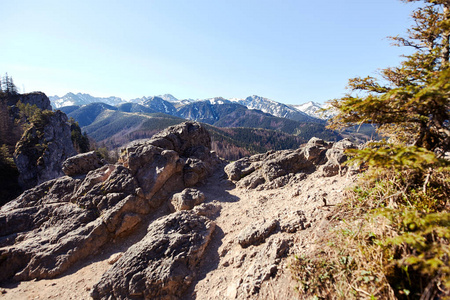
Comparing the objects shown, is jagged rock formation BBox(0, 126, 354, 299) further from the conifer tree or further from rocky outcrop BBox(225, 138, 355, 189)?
the conifer tree

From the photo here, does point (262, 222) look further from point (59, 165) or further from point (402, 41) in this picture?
point (59, 165)

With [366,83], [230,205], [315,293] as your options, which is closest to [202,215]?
[230,205]

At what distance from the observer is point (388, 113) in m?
5.13

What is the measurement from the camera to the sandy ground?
6.92 metres

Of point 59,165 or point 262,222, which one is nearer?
point 262,222

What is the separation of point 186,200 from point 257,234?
23.8ft

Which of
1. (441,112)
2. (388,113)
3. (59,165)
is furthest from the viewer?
(59,165)

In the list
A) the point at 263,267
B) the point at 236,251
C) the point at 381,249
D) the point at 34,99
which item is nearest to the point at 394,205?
the point at 381,249

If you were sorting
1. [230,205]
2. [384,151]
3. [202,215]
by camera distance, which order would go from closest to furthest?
[384,151], [202,215], [230,205]

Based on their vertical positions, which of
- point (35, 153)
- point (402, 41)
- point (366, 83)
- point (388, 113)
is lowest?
point (35, 153)

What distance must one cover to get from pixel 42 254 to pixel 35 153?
1855 inches

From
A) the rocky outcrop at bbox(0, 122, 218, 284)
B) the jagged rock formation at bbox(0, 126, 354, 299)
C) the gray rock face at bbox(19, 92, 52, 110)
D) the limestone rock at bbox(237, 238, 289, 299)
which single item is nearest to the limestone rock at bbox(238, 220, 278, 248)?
the jagged rock formation at bbox(0, 126, 354, 299)

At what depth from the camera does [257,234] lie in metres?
8.80

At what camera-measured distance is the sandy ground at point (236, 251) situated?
6.92m
